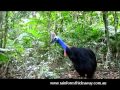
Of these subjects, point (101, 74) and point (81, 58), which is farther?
point (81, 58)

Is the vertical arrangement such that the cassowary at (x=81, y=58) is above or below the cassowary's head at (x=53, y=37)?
below

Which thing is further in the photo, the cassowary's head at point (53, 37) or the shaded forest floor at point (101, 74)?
the cassowary's head at point (53, 37)

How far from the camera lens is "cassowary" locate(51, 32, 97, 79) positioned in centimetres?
268

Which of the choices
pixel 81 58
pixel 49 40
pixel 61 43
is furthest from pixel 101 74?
pixel 49 40

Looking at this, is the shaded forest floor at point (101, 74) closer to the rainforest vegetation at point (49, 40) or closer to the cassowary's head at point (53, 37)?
the rainforest vegetation at point (49, 40)

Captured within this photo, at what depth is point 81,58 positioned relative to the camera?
2.73m

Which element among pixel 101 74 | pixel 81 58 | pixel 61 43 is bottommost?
pixel 101 74

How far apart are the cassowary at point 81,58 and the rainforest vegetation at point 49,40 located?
0.04m

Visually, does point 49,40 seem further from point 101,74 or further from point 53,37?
point 101,74

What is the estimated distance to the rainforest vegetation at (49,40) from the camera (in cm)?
273

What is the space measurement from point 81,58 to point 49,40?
1.10 ft

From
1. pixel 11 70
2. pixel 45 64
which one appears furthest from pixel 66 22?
pixel 11 70

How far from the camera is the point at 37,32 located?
2.88m

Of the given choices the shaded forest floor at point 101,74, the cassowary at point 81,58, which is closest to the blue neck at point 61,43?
the cassowary at point 81,58
